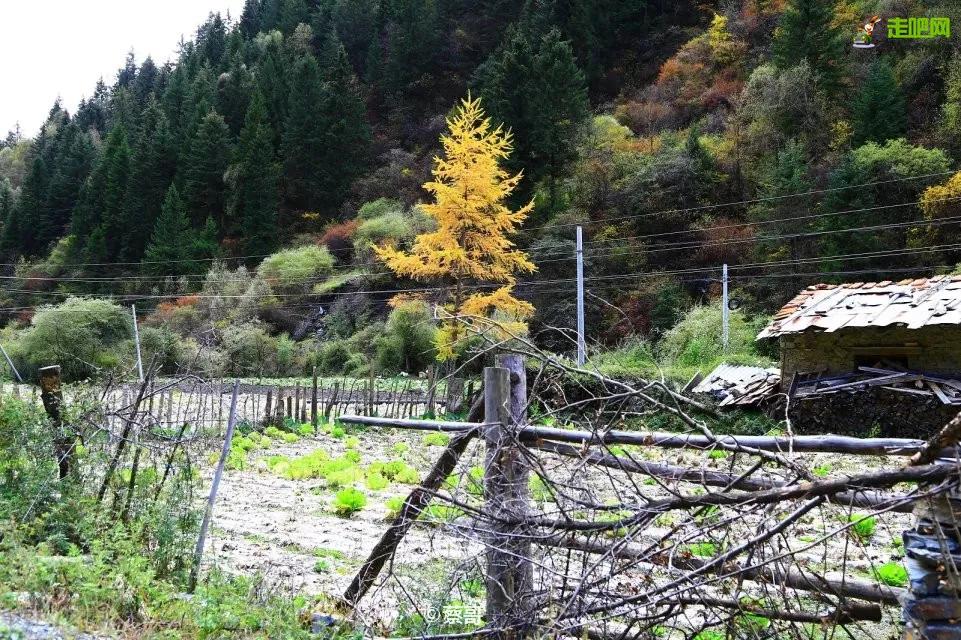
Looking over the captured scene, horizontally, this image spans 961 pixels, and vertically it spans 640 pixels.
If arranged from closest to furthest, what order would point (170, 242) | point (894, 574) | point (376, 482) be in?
point (894, 574), point (376, 482), point (170, 242)

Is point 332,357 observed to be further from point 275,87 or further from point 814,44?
point 275,87

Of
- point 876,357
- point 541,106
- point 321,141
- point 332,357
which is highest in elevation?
point 321,141

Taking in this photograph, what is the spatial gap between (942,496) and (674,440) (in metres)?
1.10

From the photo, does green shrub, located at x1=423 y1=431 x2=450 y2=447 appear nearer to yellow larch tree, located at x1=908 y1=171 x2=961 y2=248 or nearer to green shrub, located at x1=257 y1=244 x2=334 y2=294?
yellow larch tree, located at x1=908 y1=171 x2=961 y2=248

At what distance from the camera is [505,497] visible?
3.66m

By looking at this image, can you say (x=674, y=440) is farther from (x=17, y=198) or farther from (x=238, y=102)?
(x=17, y=198)

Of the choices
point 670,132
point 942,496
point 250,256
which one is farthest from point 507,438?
point 250,256

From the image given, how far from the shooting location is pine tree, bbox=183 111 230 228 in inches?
2047

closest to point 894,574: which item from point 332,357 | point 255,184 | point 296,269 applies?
point 332,357

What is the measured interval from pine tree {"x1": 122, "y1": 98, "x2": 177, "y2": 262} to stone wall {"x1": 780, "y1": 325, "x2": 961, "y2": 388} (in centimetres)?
4835

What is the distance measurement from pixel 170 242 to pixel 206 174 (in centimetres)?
710

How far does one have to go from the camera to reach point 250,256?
46.1m

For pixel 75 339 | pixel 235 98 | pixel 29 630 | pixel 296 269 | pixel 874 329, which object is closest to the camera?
pixel 29 630

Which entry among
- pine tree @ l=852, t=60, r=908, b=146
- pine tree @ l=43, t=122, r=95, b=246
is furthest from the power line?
pine tree @ l=43, t=122, r=95, b=246
